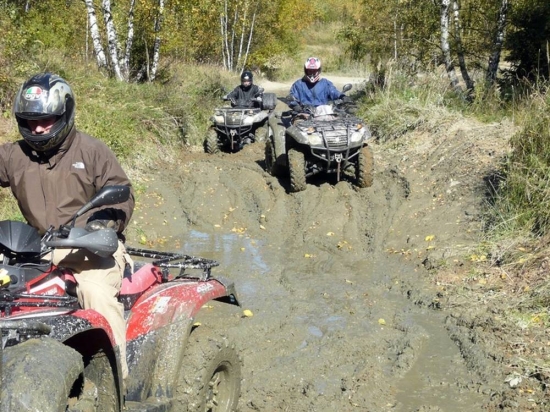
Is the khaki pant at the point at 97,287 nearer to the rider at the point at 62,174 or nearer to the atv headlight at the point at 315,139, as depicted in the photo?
the rider at the point at 62,174

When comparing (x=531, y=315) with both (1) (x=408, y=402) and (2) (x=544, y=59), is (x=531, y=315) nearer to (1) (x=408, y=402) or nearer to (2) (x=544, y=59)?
(1) (x=408, y=402)

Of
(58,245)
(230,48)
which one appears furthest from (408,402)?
(230,48)

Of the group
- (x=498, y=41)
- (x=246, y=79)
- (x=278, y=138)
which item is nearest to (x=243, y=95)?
(x=246, y=79)

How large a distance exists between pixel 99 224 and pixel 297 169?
742cm

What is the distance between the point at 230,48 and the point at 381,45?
13084 mm

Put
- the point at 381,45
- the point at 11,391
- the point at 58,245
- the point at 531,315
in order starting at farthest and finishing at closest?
the point at 381,45 → the point at 531,315 → the point at 58,245 → the point at 11,391

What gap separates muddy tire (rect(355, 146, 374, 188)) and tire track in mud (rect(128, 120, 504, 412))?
151 mm

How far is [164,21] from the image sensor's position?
54.4 feet

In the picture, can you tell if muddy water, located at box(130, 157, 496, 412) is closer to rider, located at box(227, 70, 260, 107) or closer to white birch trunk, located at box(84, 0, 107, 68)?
rider, located at box(227, 70, 260, 107)

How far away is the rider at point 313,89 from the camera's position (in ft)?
40.3

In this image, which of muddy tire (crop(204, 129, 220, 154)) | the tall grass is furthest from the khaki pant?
muddy tire (crop(204, 129, 220, 154))

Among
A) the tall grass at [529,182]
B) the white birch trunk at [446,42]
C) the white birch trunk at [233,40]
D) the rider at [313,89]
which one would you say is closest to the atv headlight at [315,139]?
the rider at [313,89]

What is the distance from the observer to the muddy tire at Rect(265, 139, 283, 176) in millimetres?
11812

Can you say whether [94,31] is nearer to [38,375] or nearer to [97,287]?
[97,287]
